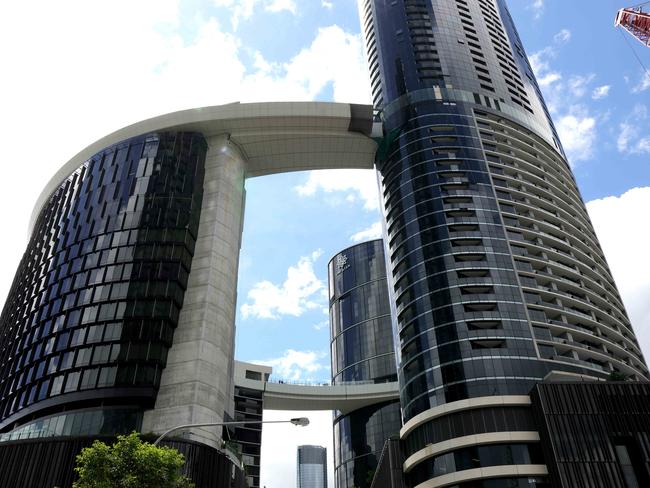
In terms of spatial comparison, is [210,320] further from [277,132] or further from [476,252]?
[476,252]

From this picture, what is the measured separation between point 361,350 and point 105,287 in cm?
10253

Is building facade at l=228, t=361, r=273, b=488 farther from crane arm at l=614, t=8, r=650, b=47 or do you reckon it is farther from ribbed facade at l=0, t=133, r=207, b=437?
crane arm at l=614, t=8, r=650, b=47

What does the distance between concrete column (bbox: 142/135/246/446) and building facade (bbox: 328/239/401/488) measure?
2841 inches

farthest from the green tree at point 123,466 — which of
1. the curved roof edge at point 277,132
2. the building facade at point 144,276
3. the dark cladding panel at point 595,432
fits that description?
the curved roof edge at point 277,132

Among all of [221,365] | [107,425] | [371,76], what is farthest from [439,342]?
[371,76]

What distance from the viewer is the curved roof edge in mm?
100375

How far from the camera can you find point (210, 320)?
79938mm

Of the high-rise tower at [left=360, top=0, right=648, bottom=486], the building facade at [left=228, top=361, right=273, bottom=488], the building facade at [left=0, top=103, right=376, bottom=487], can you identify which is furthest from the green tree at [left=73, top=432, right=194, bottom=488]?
the building facade at [left=228, top=361, right=273, bottom=488]

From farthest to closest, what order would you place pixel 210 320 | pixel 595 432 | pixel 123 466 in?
pixel 210 320 < pixel 595 432 < pixel 123 466

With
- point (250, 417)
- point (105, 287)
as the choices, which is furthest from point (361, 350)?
point (105, 287)

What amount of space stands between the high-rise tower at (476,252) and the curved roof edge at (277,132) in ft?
26.6

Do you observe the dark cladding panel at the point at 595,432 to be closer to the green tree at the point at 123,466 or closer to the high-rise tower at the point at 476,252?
the high-rise tower at the point at 476,252

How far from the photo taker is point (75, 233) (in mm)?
87812

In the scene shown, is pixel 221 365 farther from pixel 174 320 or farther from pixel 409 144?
pixel 409 144
